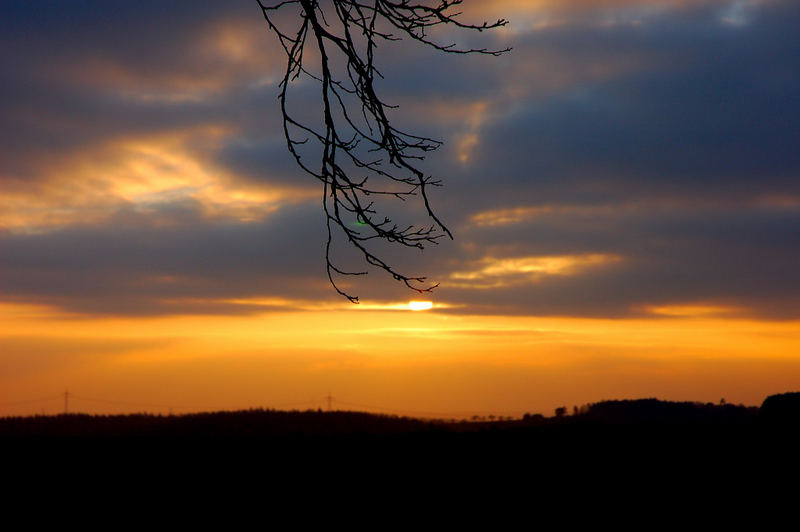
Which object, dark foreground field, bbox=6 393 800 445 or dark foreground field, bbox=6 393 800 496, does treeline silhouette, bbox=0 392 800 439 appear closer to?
dark foreground field, bbox=6 393 800 445

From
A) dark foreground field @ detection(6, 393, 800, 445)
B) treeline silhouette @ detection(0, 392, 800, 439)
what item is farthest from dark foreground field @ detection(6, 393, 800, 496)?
treeline silhouette @ detection(0, 392, 800, 439)

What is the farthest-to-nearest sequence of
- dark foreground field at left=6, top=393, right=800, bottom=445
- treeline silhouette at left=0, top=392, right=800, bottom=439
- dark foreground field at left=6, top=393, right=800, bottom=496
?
1. treeline silhouette at left=0, top=392, right=800, bottom=439
2. dark foreground field at left=6, top=393, right=800, bottom=445
3. dark foreground field at left=6, top=393, right=800, bottom=496

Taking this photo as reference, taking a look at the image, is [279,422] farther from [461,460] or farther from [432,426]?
[461,460]

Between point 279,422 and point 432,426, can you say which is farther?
point 279,422

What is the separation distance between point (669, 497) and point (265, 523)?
4.01 m

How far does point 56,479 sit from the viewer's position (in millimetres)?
9164

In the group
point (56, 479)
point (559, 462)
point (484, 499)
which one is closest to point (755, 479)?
point (559, 462)

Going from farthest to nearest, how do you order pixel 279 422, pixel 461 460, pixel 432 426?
pixel 279 422, pixel 432 426, pixel 461 460

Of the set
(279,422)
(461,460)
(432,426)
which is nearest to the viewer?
(461,460)

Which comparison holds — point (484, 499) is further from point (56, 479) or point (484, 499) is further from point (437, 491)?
point (56, 479)

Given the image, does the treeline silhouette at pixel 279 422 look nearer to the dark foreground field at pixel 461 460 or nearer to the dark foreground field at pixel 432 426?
→ the dark foreground field at pixel 432 426

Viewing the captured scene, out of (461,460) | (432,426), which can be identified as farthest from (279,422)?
(461,460)

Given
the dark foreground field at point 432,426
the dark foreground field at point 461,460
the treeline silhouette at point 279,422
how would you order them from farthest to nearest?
the treeline silhouette at point 279,422 → the dark foreground field at point 432,426 → the dark foreground field at point 461,460

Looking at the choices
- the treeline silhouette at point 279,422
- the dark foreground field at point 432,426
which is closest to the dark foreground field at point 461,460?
the dark foreground field at point 432,426
